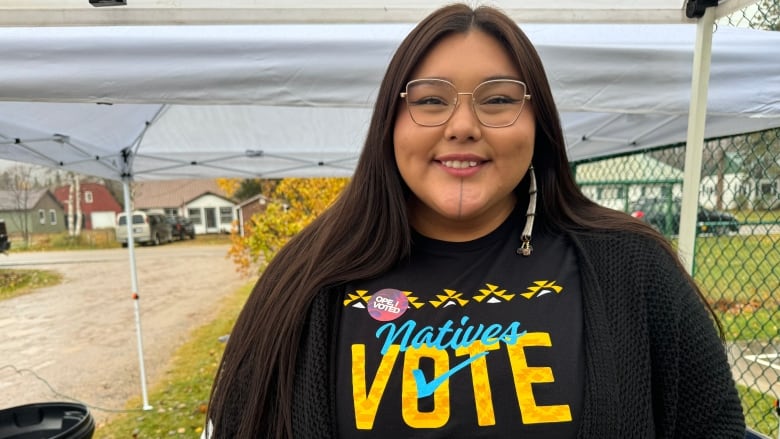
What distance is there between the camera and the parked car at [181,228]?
90.3ft

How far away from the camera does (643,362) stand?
0.97 metres

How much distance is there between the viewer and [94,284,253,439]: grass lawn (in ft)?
13.4

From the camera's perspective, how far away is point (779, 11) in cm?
233

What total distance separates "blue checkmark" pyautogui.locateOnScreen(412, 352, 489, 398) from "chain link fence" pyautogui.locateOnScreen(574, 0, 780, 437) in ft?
5.77

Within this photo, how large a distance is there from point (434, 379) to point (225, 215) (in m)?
35.9

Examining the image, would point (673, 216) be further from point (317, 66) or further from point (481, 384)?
point (481, 384)

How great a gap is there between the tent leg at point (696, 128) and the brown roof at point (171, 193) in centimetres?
3529

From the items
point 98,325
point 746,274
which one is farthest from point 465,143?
point 98,325

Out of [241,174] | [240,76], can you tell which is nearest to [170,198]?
[241,174]

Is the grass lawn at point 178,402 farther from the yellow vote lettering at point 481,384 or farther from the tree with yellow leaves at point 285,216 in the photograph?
the yellow vote lettering at point 481,384

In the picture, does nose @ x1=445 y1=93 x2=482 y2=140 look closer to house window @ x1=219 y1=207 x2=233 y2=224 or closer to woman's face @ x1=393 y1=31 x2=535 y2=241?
woman's face @ x1=393 y1=31 x2=535 y2=241

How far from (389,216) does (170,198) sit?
39942 mm

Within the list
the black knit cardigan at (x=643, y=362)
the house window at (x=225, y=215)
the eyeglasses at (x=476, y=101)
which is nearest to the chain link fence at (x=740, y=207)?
the black knit cardigan at (x=643, y=362)

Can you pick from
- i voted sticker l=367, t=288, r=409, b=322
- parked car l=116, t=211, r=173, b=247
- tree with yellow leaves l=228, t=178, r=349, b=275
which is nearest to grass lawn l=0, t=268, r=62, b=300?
parked car l=116, t=211, r=173, b=247
